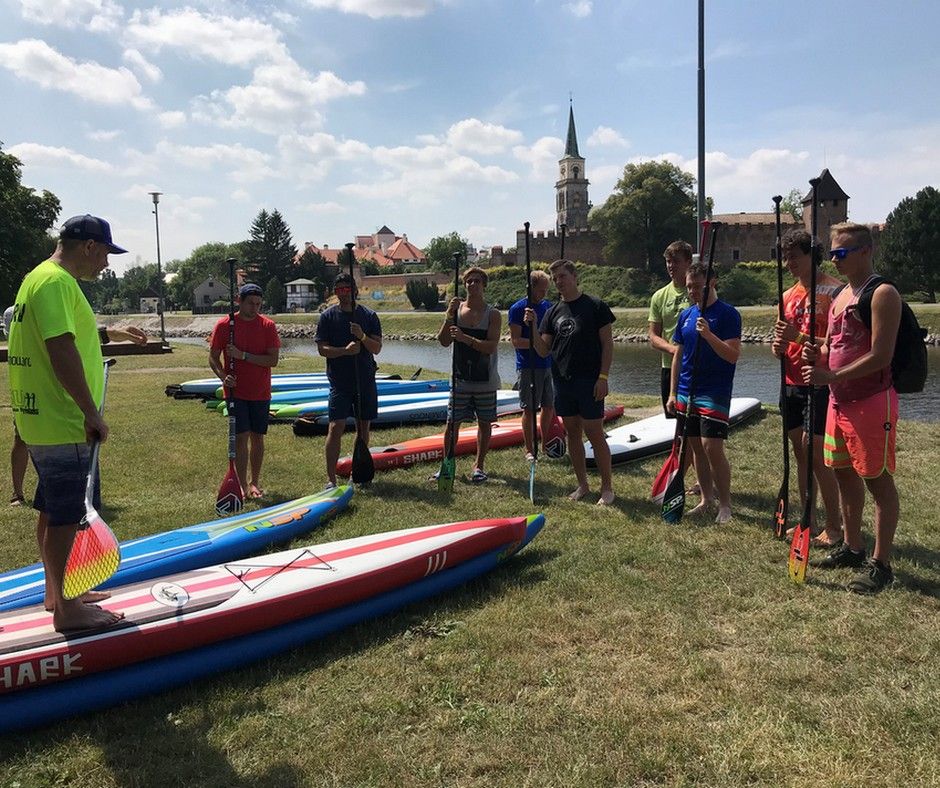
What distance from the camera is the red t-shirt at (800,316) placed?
4.82 m

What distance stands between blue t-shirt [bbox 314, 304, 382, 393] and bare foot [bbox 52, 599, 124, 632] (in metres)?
3.54

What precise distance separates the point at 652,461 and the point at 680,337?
232cm

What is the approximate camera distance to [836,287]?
15.8ft

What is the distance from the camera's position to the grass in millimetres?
2705

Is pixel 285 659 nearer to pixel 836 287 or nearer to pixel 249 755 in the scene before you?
pixel 249 755

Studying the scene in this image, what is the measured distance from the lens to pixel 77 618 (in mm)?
3305

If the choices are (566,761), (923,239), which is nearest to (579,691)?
(566,761)

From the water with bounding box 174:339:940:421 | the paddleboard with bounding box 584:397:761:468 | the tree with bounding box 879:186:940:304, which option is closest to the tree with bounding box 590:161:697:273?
the tree with bounding box 879:186:940:304

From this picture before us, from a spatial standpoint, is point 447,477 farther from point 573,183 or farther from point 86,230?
point 573,183

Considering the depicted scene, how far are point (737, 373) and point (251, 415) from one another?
67.4ft

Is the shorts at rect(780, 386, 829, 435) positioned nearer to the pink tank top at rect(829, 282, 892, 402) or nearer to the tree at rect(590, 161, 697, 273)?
the pink tank top at rect(829, 282, 892, 402)

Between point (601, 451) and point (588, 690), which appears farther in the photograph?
point (601, 451)

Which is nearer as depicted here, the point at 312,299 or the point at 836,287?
the point at 836,287

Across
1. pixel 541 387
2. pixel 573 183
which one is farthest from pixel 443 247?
pixel 541 387
